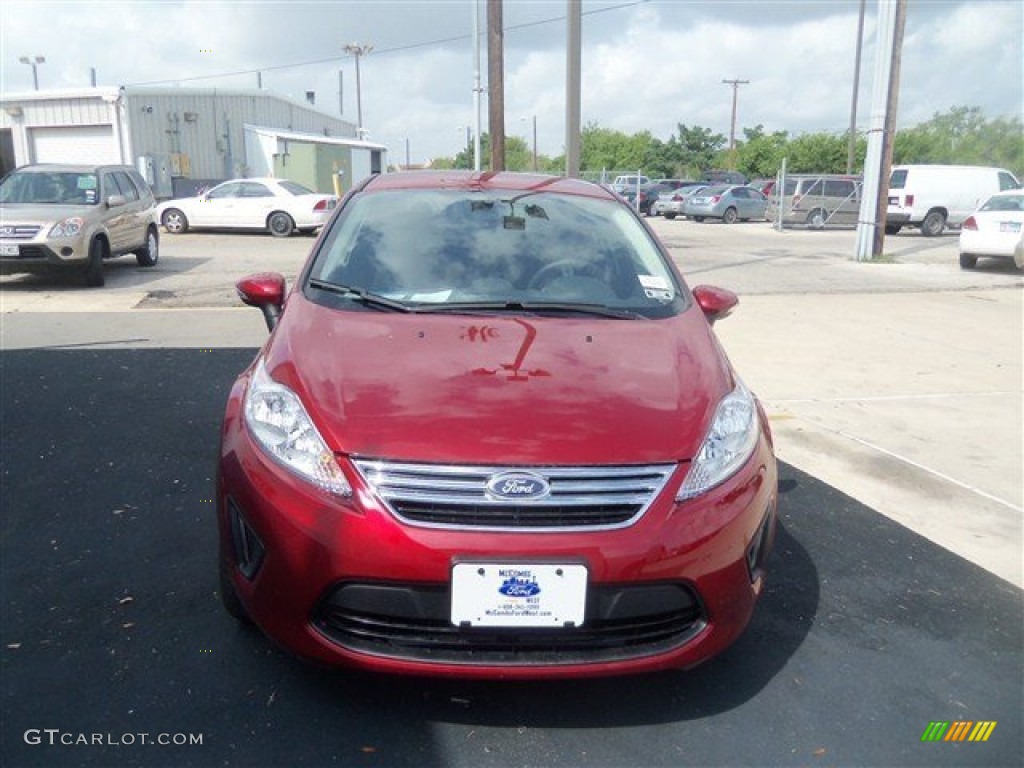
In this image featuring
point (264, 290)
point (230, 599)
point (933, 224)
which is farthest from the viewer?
point (933, 224)

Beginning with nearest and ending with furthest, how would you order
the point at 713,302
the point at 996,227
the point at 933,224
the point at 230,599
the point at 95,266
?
the point at 230,599, the point at 713,302, the point at 95,266, the point at 996,227, the point at 933,224

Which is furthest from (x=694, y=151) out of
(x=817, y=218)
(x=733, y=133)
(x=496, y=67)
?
(x=496, y=67)

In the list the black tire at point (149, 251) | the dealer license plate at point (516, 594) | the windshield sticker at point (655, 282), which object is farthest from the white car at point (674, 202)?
the dealer license plate at point (516, 594)

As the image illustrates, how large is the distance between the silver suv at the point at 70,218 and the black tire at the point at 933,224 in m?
20.0

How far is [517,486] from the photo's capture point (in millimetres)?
2326

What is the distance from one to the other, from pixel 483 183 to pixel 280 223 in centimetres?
1772

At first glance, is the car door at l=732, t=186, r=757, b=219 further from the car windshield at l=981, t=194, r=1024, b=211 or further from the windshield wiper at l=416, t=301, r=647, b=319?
the windshield wiper at l=416, t=301, r=647, b=319

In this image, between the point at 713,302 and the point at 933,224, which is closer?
the point at 713,302

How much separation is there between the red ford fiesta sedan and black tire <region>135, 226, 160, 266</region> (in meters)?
Result: 12.1

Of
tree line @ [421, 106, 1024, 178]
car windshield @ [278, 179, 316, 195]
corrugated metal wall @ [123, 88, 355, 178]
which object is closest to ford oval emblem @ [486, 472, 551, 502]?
car windshield @ [278, 179, 316, 195]

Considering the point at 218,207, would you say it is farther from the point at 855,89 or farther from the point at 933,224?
the point at 855,89

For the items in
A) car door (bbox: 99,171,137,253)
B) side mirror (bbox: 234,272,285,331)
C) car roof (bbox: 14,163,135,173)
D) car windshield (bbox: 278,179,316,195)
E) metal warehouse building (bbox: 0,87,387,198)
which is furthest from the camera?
metal warehouse building (bbox: 0,87,387,198)

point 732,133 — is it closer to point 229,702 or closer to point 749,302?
point 749,302

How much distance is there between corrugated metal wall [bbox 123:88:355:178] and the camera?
3083cm
